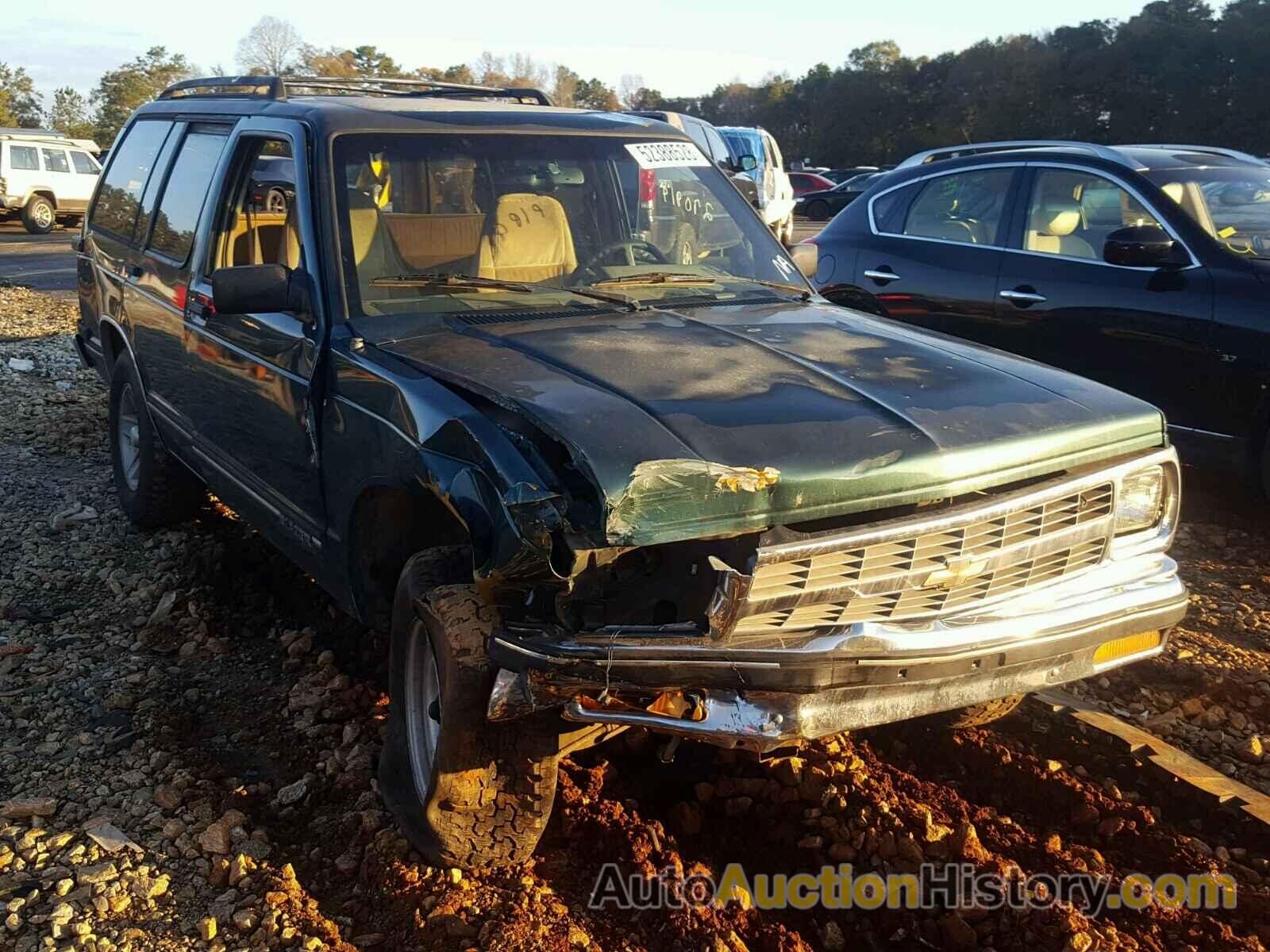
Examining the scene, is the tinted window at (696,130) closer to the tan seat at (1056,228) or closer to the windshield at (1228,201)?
the tan seat at (1056,228)

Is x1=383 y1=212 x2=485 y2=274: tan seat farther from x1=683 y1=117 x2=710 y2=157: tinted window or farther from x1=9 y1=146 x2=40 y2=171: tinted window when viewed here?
x1=9 y1=146 x2=40 y2=171: tinted window

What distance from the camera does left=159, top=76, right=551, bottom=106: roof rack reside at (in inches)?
188

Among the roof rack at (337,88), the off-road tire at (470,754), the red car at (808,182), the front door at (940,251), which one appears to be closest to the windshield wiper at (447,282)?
the off-road tire at (470,754)

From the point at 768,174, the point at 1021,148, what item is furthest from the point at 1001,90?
the point at 1021,148

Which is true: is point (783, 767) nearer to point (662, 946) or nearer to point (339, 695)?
point (662, 946)

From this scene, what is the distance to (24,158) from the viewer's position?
24656 millimetres

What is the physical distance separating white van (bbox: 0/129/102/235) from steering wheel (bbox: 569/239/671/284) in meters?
24.0

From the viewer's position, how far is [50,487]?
6.54 meters

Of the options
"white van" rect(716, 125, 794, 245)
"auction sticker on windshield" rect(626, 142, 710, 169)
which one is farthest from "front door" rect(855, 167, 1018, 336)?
"white van" rect(716, 125, 794, 245)

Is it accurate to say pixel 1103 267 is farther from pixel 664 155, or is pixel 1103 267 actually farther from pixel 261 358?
pixel 261 358

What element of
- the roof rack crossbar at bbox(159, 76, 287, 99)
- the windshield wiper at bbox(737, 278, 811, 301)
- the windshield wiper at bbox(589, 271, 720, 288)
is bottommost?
the windshield wiper at bbox(737, 278, 811, 301)

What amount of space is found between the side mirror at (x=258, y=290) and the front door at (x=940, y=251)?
4.22m

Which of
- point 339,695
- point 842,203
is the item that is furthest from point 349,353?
point 842,203

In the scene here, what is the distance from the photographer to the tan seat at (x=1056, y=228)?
20.8 feet
